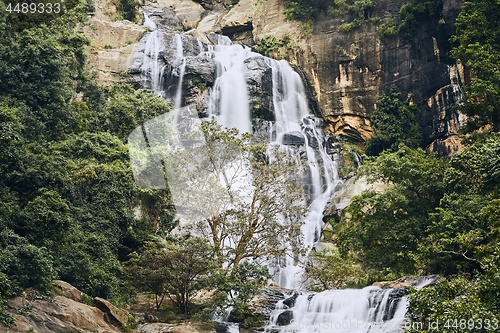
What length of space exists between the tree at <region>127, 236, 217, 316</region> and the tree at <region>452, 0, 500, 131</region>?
12.9 metres

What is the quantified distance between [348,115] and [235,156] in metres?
17.8

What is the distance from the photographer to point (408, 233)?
81.5ft

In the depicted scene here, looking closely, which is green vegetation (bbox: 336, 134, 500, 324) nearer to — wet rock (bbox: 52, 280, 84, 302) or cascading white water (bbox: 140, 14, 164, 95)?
wet rock (bbox: 52, 280, 84, 302)

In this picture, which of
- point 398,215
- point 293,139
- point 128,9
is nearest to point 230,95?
point 293,139

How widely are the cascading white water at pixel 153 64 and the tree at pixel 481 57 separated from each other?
58.9 feet

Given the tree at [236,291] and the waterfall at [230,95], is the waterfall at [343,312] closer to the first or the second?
the tree at [236,291]

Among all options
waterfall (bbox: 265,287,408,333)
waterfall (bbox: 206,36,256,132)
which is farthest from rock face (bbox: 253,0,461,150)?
waterfall (bbox: 265,287,408,333)

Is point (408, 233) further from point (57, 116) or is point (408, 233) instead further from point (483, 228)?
point (57, 116)

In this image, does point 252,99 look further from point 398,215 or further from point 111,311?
point 111,311

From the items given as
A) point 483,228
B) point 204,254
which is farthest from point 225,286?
point 483,228

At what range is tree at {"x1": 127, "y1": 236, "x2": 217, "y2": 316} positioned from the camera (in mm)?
22125

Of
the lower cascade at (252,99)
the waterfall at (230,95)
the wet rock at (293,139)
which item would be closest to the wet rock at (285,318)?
the lower cascade at (252,99)

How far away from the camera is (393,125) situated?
41.0m

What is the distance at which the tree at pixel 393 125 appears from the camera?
4034 cm
